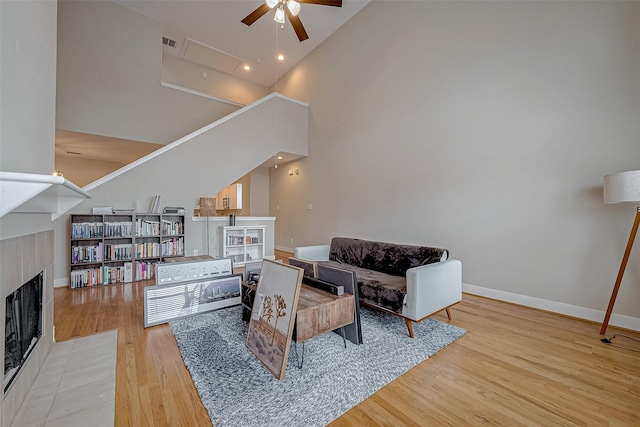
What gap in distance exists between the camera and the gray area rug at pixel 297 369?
1407 mm

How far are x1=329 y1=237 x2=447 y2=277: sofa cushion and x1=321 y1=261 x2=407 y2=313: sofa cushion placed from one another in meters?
0.19

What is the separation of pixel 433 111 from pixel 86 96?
606cm

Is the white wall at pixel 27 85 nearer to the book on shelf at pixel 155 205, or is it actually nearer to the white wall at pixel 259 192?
the book on shelf at pixel 155 205

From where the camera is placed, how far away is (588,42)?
2625 mm

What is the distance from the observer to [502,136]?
3.21 metres

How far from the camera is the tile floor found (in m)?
1.36

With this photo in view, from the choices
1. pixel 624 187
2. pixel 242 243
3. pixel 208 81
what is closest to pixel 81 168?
pixel 208 81

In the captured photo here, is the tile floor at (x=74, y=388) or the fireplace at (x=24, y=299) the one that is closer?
the fireplace at (x=24, y=299)

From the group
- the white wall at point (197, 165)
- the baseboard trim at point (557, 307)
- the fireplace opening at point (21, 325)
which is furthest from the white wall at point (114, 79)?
the baseboard trim at point (557, 307)

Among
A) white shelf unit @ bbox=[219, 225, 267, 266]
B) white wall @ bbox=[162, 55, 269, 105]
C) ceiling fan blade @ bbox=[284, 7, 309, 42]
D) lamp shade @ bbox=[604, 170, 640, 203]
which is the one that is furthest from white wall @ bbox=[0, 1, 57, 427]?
white wall @ bbox=[162, 55, 269, 105]

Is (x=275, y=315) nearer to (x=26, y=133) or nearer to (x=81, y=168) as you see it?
(x=26, y=133)

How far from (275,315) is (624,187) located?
296cm

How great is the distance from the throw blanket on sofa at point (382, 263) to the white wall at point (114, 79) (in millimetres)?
4565

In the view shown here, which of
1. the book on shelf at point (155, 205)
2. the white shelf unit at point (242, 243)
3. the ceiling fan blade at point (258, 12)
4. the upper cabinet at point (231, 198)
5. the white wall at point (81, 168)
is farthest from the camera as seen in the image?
the white wall at point (81, 168)
